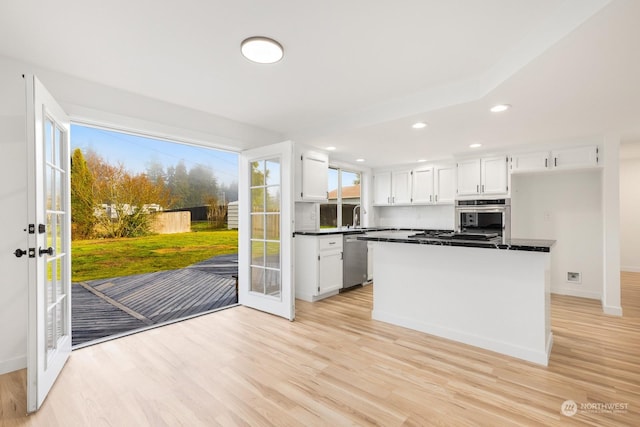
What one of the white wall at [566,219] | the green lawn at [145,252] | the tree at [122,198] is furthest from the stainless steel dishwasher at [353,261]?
the tree at [122,198]

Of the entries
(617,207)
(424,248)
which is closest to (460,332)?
(424,248)

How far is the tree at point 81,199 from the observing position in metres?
5.64

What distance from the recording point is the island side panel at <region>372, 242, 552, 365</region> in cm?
237

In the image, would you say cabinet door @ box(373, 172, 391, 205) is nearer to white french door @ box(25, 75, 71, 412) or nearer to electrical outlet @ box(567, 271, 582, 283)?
electrical outlet @ box(567, 271, 582, 283)

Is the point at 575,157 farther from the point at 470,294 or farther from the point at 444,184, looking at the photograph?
the point at 470,294

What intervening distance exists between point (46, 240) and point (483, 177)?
5.21 meters

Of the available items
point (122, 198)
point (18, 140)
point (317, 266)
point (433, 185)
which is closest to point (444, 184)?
point (433, 185)

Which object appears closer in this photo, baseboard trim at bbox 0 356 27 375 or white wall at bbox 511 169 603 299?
baseboard trim at bbox 0 356 27 375

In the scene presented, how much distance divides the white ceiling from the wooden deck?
8.31ft

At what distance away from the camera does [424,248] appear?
2.95 m

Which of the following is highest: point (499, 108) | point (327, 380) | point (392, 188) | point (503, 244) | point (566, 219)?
point (499, 108)

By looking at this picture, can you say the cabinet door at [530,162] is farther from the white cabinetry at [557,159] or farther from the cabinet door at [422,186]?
the cabinet door at [422,186]

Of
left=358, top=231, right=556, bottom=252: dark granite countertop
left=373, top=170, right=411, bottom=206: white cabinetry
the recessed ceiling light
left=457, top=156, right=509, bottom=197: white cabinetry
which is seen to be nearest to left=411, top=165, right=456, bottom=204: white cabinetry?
left=373, top=170, right=411, bottom=206: white cabinetry

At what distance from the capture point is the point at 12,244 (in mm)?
2219
